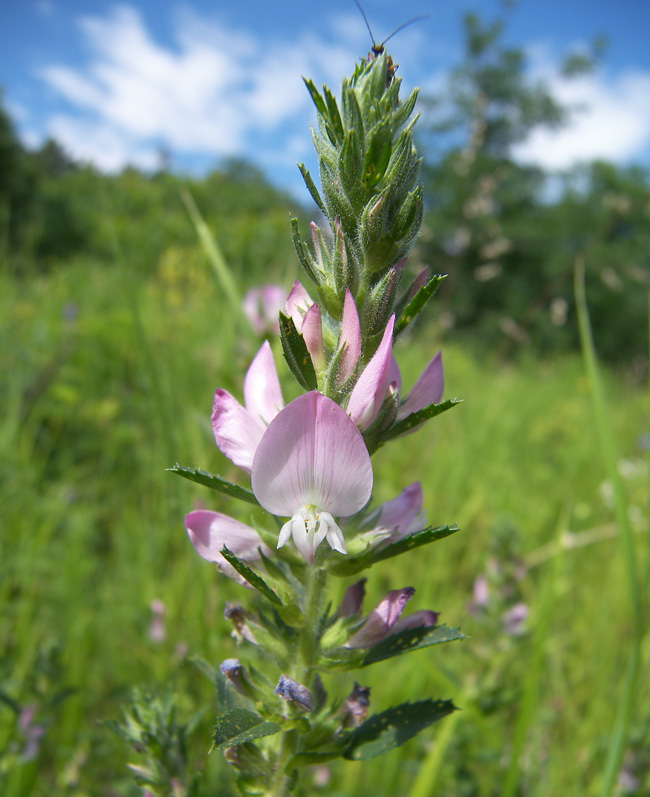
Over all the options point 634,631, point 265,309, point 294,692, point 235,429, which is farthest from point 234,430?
point 265,309

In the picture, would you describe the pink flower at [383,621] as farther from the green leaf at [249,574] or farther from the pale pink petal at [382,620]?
the green leaf at [249,574]

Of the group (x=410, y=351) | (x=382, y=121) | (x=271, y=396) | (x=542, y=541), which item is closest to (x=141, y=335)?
(x=271, y=396)

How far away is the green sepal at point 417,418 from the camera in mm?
644

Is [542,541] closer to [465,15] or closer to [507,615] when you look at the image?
[507,615]

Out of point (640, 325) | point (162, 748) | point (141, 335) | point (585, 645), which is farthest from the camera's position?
point (640, 325)

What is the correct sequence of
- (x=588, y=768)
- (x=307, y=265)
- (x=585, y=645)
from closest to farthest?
(x=307, y=265) < (x=588, y=768) < (x=585, y=645)

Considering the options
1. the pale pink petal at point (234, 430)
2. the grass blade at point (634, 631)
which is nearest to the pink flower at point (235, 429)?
the pale pink petal at point (234, 430)

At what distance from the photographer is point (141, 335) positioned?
1.29m

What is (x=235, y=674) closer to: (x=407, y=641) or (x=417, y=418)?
(x=407, y=641)

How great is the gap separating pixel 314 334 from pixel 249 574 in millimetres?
321

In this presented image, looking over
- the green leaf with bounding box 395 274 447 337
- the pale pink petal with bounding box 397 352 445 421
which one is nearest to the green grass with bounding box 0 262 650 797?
the pale pink petal with bounding box 397 352 445 421

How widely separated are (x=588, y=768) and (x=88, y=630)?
2.02 meters

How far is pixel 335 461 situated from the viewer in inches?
25.7

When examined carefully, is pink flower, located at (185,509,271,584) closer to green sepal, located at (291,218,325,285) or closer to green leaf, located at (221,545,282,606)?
green leaf, located at (221,545,282,606)
